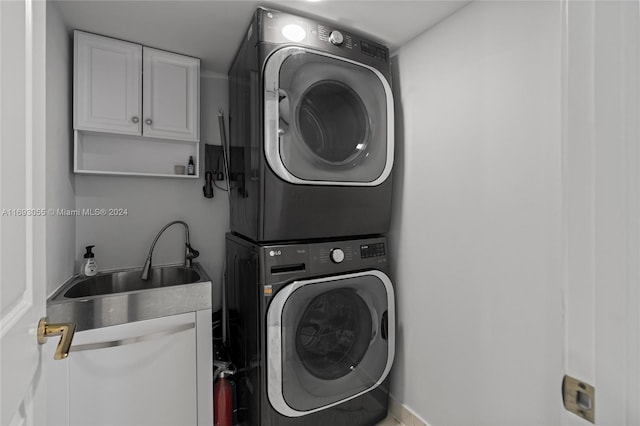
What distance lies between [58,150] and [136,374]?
3.81 feet

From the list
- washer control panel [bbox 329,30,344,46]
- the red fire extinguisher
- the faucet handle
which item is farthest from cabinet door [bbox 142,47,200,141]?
the red fire extinguisher

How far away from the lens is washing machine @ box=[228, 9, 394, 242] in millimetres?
1302

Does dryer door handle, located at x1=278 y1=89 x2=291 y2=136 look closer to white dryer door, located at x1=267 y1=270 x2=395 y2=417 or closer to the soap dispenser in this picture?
white dryer door, located at x1=267 y1=270 x2=395 y2=417

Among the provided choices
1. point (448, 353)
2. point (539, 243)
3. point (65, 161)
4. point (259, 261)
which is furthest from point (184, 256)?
point (539, 243)

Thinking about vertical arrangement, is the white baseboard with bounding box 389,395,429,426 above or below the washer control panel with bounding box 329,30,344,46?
below

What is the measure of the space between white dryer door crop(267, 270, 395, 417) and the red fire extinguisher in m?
0.46

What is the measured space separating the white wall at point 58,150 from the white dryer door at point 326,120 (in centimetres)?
100

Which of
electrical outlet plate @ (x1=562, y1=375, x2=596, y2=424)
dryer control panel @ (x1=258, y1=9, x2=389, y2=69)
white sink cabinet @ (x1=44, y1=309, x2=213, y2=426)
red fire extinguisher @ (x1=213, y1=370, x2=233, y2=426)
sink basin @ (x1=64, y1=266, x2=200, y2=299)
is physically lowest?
red fire extinguisher @ (x1=213, y1=370, x2=233, y2=426)

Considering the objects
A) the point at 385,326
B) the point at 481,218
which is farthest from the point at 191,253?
the point at 481,218

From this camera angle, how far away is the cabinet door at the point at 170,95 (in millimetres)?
1729

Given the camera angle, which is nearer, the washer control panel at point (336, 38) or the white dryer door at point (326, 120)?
the white dryer door at point (326, 120)

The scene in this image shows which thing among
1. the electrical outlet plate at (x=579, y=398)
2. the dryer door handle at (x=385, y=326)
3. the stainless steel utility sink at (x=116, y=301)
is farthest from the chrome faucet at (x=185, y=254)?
the electrical outlet plate at (x=579, y=398)

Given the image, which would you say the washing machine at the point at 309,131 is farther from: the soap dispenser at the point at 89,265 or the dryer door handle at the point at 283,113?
the soap dispenser at the point at 89,265

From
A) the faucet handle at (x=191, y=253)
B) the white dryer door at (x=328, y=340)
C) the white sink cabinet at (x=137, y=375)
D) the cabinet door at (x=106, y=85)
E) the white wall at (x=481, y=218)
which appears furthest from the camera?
the faucet handle at (x=191, y=253)
